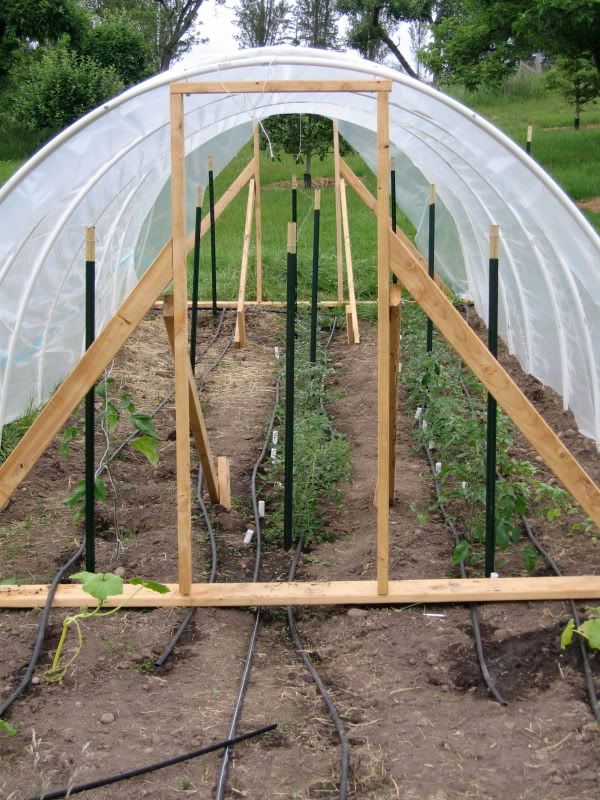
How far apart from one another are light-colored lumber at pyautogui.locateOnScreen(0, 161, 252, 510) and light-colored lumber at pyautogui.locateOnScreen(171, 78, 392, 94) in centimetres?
66

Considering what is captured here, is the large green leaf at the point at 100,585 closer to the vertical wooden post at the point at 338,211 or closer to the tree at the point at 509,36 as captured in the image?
the vertical wooden post at the point at 338,211

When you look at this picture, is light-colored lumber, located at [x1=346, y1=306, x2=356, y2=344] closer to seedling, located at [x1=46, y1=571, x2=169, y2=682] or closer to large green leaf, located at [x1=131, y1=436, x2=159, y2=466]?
large green leaf, located at [x1=131, y1=436, x2=159, y2=466]

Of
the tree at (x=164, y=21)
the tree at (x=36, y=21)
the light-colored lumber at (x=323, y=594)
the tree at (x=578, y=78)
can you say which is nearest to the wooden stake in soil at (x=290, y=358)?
the light-colored lumber at (x=323, y=594)

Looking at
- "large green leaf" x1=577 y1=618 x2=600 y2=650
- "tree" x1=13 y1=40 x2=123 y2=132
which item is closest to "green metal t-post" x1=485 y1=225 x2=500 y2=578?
"large green leaf" x1=577 y1=618 x2=600 y2=650

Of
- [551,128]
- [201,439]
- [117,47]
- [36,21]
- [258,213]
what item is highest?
[36,21]

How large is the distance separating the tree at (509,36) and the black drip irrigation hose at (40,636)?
1166 centimetres

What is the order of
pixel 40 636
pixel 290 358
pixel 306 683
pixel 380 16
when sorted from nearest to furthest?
pixel 306 683 < pixel 40 636 < pixel 290 358 < pixel 380 16

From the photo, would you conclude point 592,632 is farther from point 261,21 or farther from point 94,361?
point 261,21

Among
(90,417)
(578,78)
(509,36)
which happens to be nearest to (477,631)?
(90,417)

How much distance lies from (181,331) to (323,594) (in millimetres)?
1323

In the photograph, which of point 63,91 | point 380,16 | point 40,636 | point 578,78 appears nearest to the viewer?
point 40,636

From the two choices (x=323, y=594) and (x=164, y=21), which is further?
(x=164, y=21)

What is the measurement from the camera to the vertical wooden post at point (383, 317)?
397 cm

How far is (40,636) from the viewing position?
12.9ft
